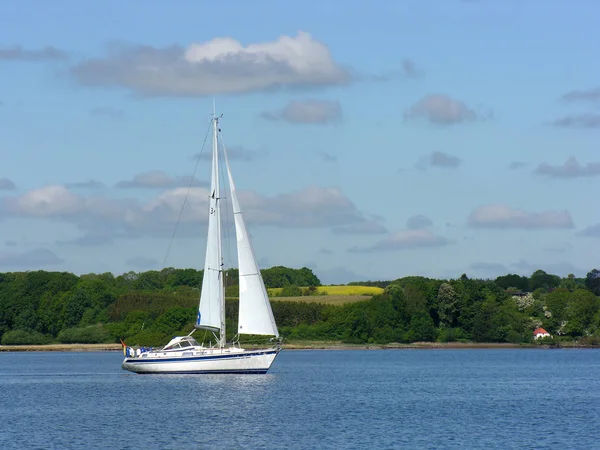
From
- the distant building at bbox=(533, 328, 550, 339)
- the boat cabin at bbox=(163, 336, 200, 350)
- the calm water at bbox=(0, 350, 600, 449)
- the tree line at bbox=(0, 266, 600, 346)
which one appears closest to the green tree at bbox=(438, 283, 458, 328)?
the tree line at bbox=(0, 266, 600, 346)

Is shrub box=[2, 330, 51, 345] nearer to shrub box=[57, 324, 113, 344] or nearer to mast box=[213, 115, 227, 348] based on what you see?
shrub box=[57, 324, 113, 344]

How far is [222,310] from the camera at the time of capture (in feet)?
242

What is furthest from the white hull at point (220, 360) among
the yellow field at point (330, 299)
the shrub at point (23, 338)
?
the shrub at point (23, 338)

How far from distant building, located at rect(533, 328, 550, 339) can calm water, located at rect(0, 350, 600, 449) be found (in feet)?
204

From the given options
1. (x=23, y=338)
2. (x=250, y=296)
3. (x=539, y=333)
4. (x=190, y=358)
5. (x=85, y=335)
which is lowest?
(x=190, y=358)

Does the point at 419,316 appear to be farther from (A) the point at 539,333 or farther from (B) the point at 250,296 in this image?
(B) the point at 250,296

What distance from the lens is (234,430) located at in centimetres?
4747

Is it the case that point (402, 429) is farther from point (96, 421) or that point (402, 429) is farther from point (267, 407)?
point (96, 421)

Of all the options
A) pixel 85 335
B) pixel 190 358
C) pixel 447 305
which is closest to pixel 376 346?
pixel 447 305

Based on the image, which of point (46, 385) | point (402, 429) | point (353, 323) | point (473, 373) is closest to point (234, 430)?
point (402, 429)

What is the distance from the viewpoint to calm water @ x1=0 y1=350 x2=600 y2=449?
44531mm

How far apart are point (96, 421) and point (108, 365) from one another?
180 ft

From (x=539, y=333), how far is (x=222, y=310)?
89268 millimetres

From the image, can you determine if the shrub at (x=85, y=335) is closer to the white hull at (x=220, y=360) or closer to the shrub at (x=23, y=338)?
the shrub at (x=23, y=338)
